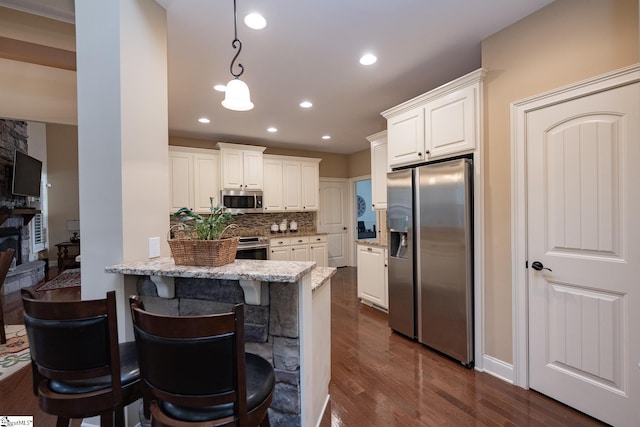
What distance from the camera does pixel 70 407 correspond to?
3.47 ft

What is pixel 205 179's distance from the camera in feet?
16.2

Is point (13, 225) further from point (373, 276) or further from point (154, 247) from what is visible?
point (373, 276)

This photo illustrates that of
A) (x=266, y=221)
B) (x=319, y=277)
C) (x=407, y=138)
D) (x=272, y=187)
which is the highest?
(x=407, y=138)

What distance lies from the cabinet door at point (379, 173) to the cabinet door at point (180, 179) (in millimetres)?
3032

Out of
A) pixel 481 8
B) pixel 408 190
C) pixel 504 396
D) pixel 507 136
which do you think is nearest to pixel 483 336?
pixel 504 396

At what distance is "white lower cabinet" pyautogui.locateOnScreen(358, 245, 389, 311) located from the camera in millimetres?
3621

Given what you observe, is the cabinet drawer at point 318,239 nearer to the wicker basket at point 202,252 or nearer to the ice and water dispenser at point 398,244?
the ice and water dispenser at point 398,244

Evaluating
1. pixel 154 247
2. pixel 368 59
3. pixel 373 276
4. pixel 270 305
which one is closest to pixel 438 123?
pixel 368 59

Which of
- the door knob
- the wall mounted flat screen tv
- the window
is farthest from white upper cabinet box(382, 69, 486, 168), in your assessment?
the window

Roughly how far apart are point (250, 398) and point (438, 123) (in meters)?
2.53

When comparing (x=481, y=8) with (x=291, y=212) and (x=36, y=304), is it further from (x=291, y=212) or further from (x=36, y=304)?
(x=291, y=212)

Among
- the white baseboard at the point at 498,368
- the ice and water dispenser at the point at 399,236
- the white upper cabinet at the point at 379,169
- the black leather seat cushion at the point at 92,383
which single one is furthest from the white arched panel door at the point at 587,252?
the black leather seat cushion at the point at 92,383

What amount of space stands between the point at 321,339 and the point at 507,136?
200 centimetres

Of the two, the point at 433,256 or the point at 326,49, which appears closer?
the point at 326,49
